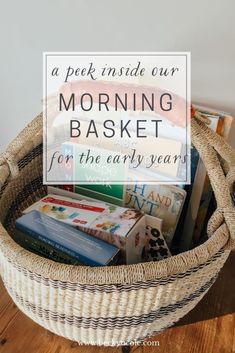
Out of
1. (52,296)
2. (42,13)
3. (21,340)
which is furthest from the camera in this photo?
(42,13)

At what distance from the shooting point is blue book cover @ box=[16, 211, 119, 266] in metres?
0.60

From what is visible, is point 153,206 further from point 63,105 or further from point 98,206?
point 63,105

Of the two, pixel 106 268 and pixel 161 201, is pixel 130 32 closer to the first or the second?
pixel 161 201

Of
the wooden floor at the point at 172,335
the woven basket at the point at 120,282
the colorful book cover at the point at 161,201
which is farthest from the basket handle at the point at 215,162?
the wooden floor at the point at 172,335

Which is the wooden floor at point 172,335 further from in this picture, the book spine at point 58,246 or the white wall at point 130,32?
the white wall at point 130,32

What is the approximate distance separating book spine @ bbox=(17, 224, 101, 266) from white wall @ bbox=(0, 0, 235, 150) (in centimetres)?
38

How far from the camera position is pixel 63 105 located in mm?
727

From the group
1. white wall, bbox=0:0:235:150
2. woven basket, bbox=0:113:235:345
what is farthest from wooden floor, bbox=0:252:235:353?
white wall, bbox=0:0:235:150

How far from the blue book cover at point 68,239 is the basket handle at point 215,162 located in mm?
166

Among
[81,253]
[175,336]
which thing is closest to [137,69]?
[81,253]

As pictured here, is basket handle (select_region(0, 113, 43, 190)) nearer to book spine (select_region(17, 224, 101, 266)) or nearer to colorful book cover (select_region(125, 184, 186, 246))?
book spine (select_region(17, 224, 101, 266))

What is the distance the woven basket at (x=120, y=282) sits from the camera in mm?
532

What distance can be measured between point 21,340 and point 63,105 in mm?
417

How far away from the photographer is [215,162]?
0.65 m
